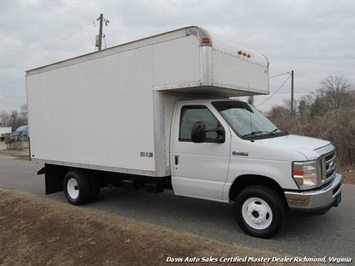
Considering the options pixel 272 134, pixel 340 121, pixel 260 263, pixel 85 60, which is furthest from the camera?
pixel 340 121

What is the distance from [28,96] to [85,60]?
2615 mm

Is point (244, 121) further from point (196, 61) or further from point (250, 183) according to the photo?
point (196, 61)

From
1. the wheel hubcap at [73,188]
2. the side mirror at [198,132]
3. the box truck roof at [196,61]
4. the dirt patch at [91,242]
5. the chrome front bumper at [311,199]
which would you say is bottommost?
the dirt patch at [91,242]

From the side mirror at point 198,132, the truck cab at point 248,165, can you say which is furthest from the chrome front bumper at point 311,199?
the side mirror at point 198,132

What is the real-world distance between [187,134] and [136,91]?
127cm

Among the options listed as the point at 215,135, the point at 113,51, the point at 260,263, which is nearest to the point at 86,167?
the point at 113,51

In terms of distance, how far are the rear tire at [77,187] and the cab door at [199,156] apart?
98.0 inches

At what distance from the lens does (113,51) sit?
6.63 meters

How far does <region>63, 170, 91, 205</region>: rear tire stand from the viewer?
24.5 ft

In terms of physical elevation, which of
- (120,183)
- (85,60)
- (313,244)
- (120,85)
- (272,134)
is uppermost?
(85,60)

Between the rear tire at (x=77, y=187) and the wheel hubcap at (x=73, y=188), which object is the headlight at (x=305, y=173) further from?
the wheel hubcap at (x=73, y=188)

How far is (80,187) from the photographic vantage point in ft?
24.4

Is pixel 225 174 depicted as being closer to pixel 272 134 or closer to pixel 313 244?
pixel 272 134

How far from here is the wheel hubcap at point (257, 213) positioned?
505 centimetres
